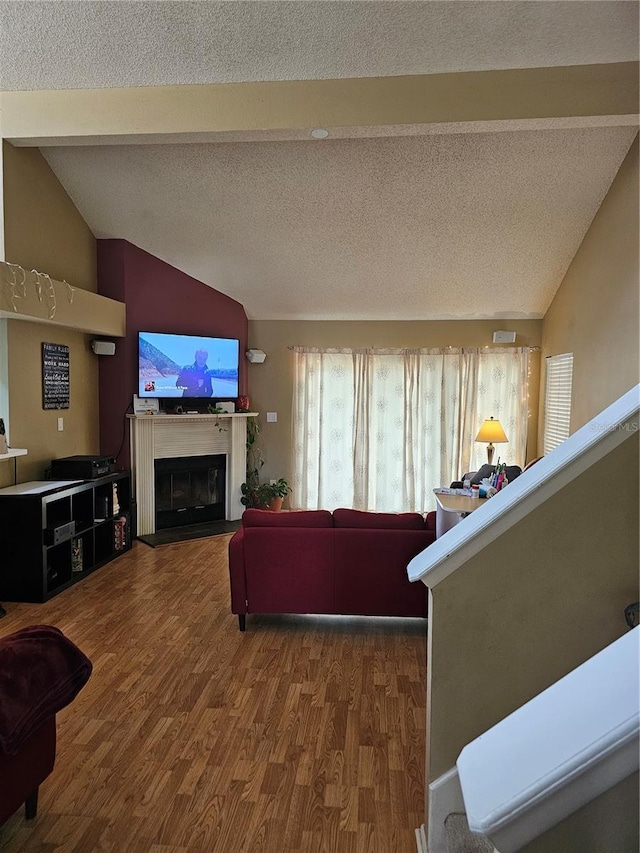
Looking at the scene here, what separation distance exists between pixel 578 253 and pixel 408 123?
2.87m

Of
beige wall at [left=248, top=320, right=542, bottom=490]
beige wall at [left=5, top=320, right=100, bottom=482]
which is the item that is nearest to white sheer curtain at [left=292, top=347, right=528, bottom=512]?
beige wall at [left=248, top=320, right=542, bottom=490]

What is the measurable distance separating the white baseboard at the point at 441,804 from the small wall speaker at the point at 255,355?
6.00 m

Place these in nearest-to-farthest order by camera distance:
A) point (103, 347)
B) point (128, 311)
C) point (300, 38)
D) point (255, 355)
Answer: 1. point (300, 38)
2. point (103, 347)
3. point (128, 311)
4. point (255, 355)

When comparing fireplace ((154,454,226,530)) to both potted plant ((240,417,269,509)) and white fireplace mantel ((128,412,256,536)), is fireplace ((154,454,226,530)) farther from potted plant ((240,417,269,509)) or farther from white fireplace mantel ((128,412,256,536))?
potted plant ((240,417,269,509))

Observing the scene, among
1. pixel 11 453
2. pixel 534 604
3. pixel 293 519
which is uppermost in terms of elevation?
pixel 11 453

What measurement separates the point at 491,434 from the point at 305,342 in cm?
259

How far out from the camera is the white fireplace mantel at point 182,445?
631 cm

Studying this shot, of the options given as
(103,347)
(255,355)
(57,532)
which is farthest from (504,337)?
(57,532)

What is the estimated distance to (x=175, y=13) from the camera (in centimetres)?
313

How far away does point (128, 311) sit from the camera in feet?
20.4

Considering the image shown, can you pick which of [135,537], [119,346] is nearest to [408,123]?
[119,346]

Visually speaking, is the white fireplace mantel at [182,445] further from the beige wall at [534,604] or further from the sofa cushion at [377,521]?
the beige wall at [534,604]

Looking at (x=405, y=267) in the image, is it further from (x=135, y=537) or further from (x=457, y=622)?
(x=457, y=622)

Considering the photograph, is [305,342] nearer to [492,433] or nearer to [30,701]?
[492,433]
